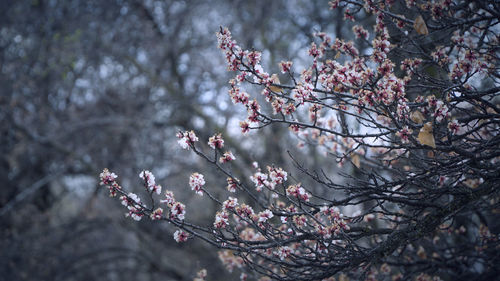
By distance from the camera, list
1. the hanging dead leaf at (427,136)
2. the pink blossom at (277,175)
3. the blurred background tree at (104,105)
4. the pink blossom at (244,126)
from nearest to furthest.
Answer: the hanging dead leaf at (427,136), the pink blossom at (244,126), the pink blossom at (277,175), the blurred background tree at (104,105)

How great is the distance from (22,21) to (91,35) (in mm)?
1275

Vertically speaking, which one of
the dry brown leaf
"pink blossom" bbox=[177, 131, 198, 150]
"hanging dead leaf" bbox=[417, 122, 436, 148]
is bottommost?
"hanging dead leaf" bbox=[417, 122, 436, 148]

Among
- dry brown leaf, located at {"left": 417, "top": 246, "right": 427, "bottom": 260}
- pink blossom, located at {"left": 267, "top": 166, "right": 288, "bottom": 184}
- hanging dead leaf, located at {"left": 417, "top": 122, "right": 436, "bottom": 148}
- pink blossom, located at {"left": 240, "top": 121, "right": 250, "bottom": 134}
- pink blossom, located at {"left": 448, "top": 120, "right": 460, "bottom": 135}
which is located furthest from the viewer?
dry brown leaf, located at {"left": 417, "top": 246, "right": 427, "bottom": 260}

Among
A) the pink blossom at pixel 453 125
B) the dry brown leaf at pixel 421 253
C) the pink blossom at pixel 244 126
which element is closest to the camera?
the pink blossom at pixel 453 125

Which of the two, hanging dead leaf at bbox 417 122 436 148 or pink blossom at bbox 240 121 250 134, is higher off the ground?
pink blossom at bbox 240 121 250 134

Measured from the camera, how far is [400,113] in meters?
3.05

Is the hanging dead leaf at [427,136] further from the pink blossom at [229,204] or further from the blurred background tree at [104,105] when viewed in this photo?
the blurred background tree at [104,105]

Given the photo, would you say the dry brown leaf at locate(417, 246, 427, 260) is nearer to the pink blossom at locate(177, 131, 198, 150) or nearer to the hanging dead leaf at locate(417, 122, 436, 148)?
the hanging dead leaf at locate(417, 122, 436, 148)

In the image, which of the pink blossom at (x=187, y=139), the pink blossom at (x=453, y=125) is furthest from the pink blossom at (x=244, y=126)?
the pink blossom at (x=453, y=125)

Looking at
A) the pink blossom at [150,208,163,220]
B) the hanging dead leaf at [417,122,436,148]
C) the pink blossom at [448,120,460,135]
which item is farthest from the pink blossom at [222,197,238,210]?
the pink blossom at [448,120,460,135]

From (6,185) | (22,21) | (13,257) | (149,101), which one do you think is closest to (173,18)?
(149,101)

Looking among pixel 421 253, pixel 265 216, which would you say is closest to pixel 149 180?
pixel 265 216

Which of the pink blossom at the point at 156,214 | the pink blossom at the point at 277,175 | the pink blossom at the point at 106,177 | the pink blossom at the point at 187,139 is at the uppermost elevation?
the pink blossom at the point at 187,139

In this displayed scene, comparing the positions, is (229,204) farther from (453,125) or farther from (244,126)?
(453,125)
